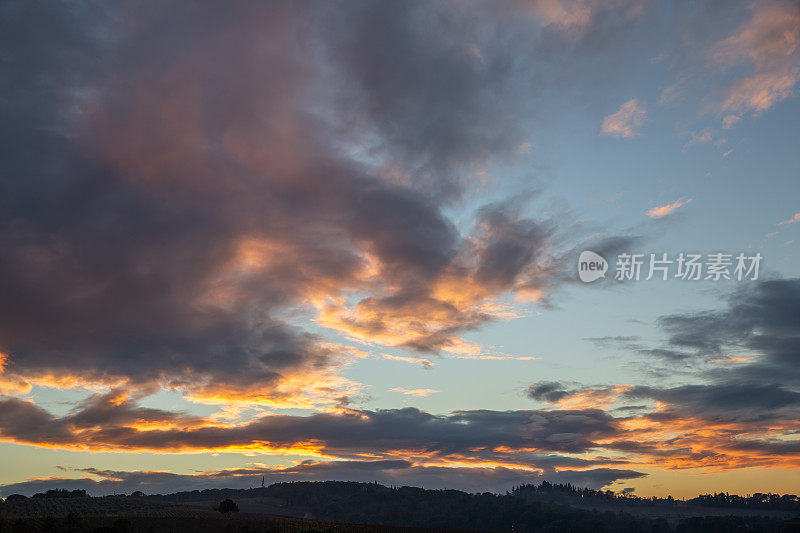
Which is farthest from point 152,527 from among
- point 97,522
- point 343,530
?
point 343,530

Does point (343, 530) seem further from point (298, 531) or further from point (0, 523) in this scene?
point (0, 523)

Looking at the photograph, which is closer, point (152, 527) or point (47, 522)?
point (47, 522)

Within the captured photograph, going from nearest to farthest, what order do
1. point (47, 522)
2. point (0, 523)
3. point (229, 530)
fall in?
1. point (0, 523)
2. point (47, 522)
3. point (229, 530)

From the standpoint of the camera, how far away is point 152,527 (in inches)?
6841

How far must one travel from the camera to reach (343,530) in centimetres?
18088

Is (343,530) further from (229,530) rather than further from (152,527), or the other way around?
(152,527)

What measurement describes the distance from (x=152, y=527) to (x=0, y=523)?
3818 cm

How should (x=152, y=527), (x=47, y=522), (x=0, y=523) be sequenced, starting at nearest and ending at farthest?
(x=0, y=523) < (x=47, y=522) < (x=152, y=527)

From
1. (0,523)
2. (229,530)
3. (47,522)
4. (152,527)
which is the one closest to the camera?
(0,523)

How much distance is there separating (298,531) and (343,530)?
14021 millimetres

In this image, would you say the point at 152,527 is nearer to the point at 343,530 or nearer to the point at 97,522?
the point at 97,522

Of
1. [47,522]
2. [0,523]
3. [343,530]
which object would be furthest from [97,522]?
[343,530]

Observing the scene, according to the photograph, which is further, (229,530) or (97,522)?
(229,530)

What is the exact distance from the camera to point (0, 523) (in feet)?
491
